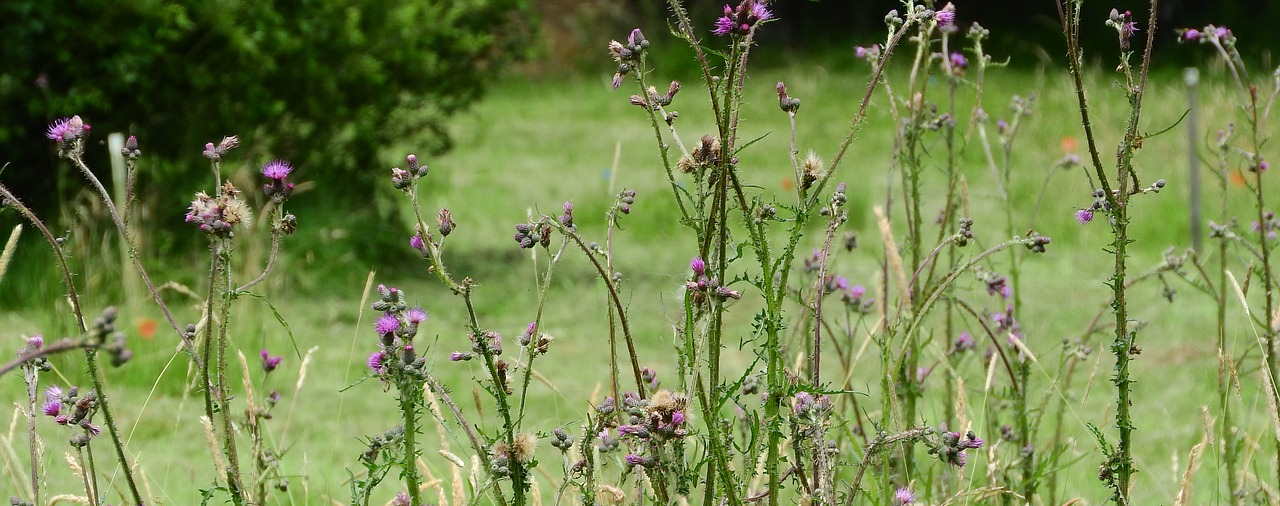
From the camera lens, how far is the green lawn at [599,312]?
366 centimetres

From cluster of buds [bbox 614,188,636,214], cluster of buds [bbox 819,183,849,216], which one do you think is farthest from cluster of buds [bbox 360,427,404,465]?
cluster of buds [bbox 819,183,849,216]

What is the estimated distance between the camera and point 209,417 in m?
1.81

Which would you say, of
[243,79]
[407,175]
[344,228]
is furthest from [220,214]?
[344,228]

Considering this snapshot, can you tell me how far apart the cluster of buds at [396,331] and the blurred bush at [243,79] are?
3882mm

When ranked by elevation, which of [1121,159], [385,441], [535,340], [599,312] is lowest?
[385,441]

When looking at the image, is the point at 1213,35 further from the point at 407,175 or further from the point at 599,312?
the point at 599,312

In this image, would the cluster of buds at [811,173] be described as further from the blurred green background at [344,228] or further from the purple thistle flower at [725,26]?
the blurred green background at [344,228]

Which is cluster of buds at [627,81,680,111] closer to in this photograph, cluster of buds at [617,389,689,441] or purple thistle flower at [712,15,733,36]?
purple thistle flower at [712,15,733,36]

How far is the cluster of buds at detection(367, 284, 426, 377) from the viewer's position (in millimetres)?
1558

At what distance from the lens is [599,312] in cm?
561

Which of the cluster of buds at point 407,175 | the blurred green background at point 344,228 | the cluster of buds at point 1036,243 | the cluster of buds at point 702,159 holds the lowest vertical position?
the cluster of buds at point 1036,243

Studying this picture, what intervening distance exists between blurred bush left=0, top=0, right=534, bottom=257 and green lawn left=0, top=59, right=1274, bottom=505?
10.9 inches

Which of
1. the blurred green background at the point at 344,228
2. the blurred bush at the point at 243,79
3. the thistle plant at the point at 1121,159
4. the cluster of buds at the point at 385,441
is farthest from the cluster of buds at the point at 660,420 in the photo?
the blurred bush at the point at 243,79

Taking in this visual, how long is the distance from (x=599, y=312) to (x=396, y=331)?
13.2 ft
